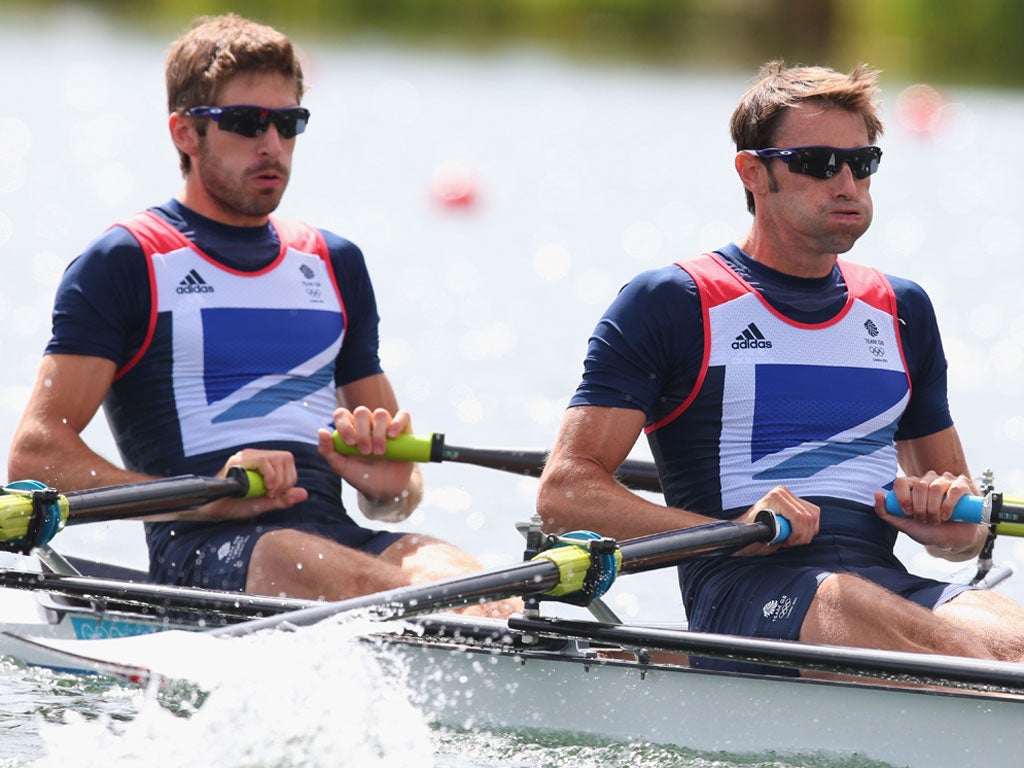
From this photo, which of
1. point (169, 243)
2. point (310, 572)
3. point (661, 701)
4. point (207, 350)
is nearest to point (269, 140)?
point (169, 243)

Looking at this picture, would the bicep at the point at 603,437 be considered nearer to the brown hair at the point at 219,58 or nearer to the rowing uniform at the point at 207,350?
the rowing uniform at the point at 207,350

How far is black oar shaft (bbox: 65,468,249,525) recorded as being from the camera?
4.77m

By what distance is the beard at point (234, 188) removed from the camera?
5449 millimetres

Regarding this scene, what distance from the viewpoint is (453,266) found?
1803cm

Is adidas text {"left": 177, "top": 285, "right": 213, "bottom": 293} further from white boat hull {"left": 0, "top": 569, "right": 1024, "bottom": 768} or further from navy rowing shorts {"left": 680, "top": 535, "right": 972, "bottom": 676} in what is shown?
navy rowing shorts {"left": 680, "top": 535, "right": 972, "bottom": 676}

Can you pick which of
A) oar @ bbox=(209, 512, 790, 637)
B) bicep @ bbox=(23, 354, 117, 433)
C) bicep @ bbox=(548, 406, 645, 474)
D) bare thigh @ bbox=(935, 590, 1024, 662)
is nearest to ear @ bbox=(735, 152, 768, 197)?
bicep @ bbox=(548, 406, 645, 474)

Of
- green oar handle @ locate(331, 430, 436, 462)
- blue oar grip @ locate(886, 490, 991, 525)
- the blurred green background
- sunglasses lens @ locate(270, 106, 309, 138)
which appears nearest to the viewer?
blue oar grip @ locate(886, 490, 991, 525)

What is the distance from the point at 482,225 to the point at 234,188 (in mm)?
15972

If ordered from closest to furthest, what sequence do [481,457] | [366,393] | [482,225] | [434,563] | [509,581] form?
[509,581] < [434,563] < [366,393] < [481,457] < [482,225]

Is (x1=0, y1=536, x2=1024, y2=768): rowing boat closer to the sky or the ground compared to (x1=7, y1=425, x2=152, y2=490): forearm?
closer to the ground

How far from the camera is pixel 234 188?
5.45 m

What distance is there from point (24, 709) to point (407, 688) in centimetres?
123

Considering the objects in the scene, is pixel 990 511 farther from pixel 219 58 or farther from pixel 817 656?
pixel 219 58

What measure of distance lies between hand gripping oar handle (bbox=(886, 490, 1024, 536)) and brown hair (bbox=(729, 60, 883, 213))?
0.93 meters
